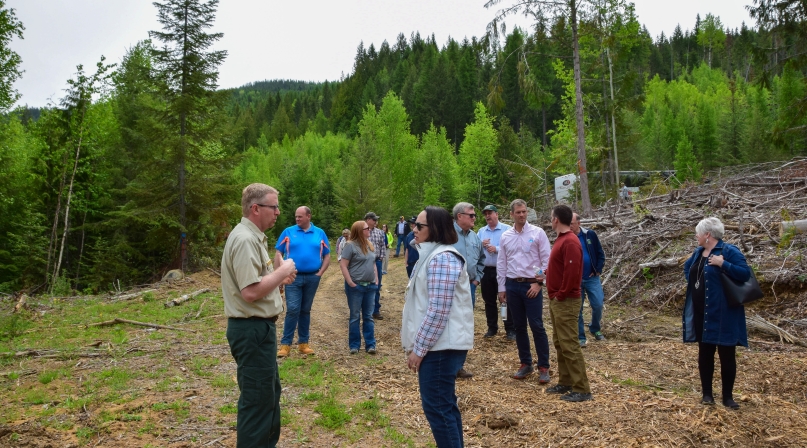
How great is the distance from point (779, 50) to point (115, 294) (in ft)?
64.0

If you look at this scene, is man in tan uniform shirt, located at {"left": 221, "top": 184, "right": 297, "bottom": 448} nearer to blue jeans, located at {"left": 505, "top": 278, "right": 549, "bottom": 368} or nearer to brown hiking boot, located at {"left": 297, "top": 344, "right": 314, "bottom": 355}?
blue jeans, located at {"left": 505, "top": 278, "right": 549, "bottom": 368}

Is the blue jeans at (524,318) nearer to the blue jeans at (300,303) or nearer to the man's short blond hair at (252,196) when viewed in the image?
the blue jeans at (300,303)

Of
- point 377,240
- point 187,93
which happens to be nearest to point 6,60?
point 187,93

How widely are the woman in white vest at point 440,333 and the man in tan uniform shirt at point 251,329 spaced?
2.88 ft

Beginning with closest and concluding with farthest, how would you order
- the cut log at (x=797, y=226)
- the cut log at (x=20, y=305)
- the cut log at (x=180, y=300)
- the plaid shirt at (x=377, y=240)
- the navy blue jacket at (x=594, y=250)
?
the navy blue jacket at (x=594, y=250)
the cut log at (x=797, y=226)
the plaid shirt at (x=377, y=240)
the cut log at (x=20, y=305)
the cut log at (x=180, y=300)

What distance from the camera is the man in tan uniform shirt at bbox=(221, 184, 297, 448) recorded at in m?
3.22

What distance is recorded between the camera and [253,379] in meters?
3.26

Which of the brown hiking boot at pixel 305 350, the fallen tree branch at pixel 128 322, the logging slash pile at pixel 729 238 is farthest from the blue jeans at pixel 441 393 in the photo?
the fallen tree branch at pixel 128 322

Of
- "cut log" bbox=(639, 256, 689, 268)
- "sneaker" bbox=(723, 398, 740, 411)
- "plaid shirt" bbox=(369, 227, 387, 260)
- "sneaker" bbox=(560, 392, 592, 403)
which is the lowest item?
"sneaker" bbox=(723, 398, 740, 411)

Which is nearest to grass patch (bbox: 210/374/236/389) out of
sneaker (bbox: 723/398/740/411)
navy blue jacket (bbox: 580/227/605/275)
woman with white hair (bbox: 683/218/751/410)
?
woman with white hair (bbox: 683/218/751/410)

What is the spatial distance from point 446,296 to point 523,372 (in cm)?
328

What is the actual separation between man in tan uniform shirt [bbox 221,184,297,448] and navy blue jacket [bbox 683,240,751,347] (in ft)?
12.8

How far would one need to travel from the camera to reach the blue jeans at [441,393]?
10.5 feet

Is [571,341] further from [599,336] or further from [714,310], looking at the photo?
[599,336]
